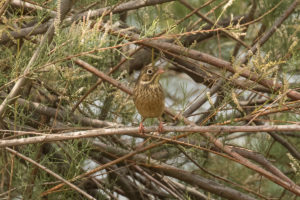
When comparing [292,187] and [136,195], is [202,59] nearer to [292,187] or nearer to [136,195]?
[292,187]

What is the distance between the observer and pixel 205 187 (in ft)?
13.8

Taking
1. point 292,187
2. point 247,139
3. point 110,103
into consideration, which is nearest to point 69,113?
point 110,103

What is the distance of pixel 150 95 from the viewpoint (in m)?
4.20

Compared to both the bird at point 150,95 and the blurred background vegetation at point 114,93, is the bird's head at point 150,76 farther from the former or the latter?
the blurred background vegetation at point 114,93

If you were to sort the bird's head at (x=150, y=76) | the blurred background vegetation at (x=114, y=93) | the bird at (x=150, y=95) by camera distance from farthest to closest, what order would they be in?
the bird's head at (x=150, y=76) → the bird at (x=150, y=95) → the blurred background vegetation at (x=114, y=93)

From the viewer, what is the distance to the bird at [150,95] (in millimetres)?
4188

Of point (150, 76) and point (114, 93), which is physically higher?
point (150, 76)

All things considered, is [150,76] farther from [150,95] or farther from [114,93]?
[114,93]

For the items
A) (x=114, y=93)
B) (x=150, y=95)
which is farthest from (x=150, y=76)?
(x=114, y=93)

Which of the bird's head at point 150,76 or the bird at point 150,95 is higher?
the bird's head at point 150,76

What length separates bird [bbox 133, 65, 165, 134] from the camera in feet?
13.7

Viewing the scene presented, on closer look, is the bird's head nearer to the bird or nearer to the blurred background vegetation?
the bird

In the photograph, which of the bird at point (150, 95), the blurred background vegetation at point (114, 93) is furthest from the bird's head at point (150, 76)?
the blurred background vegetation at point (114, 93)

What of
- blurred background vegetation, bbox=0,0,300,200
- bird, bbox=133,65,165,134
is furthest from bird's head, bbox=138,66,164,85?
blurred background vegetation, bbox=0,0,300,200
